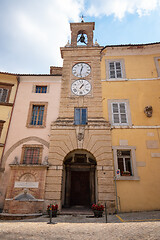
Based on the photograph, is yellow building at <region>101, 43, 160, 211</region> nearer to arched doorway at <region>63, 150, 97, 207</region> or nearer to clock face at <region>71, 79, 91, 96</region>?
clock face at <region>71, 79, 91, 96</region>

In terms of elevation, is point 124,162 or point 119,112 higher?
point 119,112

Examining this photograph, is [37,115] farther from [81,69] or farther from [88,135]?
[81,69]

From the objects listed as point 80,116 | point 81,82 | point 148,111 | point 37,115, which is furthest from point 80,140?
point 148,111

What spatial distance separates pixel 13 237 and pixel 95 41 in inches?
620

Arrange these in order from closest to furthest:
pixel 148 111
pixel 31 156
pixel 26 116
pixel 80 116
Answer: pixel 31 156 → pixel 148 111 → pixel 80 116 → pixel 26 116

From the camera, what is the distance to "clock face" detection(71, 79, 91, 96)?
12.8 m

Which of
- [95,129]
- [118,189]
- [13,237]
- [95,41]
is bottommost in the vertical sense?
[13,237]

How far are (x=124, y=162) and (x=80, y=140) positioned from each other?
3.38 m

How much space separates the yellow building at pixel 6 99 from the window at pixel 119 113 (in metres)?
8.26

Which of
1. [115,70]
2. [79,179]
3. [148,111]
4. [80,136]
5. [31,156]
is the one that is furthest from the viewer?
[115,70]

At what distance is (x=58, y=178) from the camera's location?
9984 mm

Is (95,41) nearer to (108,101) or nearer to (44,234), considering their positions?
(108,101)

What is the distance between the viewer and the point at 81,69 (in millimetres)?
13750

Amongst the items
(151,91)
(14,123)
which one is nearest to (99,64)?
(151,91)
